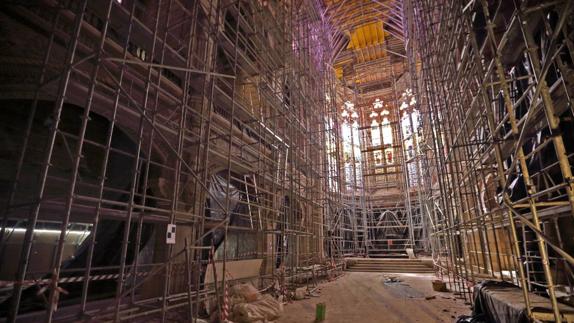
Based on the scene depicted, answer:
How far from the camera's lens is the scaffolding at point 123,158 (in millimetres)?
3967

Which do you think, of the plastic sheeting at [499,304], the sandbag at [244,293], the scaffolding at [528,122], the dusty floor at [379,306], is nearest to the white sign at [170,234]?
the sandbag at [244,293]

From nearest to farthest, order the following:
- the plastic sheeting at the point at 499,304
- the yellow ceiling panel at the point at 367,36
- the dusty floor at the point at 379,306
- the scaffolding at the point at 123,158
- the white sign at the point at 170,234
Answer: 1. the plastic sheeting at the point at 499,304
2. the scaffolding at the point at 123,158
3. the white sign at the point at 170,234
4. the dusty floor at the point at 379,306
5. the yellow ceiling panel at the point at 367,36

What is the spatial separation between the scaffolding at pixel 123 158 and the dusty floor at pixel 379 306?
1445 millimetres

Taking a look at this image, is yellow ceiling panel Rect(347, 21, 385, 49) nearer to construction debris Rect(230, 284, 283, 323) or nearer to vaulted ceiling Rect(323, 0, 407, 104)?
vaulted ceiling Rect(323, 0, 407, 104)

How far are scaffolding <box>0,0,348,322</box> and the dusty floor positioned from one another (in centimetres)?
144

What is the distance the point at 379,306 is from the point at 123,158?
23.8 ft

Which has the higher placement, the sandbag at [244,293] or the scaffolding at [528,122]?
the scaffolding at [528,122]

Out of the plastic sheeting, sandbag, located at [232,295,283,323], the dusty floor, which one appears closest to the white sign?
sandbag, located at [232,295,283,323]

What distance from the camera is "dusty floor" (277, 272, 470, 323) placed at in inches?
236

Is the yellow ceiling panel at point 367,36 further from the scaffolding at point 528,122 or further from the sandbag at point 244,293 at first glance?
the sandbag at point 244,293

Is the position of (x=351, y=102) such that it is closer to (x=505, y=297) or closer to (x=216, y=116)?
(x=216, y=116)

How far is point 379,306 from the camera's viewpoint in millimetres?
7012

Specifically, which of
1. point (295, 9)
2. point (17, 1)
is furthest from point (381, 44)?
point (17, 1)

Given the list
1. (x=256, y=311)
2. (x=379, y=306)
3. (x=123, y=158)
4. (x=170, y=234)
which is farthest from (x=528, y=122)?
(x=123, y=158)
